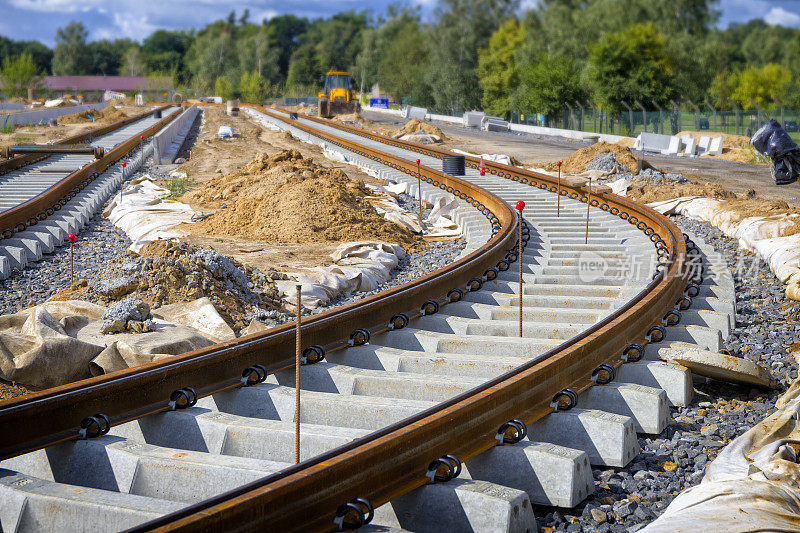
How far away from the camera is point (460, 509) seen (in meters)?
3.68

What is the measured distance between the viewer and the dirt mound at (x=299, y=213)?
42.2 ft

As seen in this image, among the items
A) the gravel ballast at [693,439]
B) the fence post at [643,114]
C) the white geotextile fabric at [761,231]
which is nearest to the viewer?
the gravel ballast at [693,439]

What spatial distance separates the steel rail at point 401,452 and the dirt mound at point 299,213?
281 inches

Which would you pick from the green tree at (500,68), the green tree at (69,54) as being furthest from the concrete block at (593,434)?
the green tree at (69,54)

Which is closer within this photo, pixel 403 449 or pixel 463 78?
pixel 403 449

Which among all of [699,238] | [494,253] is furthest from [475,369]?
[699,238]

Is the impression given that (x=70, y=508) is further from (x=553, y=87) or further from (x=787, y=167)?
(x=553, y=87)

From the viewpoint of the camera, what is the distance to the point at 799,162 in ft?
31.6

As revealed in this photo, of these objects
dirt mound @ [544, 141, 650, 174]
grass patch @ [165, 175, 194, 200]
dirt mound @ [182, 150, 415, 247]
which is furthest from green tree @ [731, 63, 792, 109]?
dirt mound @ [182, 150, 415, 247]

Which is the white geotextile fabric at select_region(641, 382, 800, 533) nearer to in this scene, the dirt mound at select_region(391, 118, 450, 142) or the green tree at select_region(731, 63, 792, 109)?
the dirt mound at select_region(391, 118, 450, 142)

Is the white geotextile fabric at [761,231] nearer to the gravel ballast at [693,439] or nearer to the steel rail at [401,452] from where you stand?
the gravel ballast at [693,439]

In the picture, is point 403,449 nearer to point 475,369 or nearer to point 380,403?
point 380,403

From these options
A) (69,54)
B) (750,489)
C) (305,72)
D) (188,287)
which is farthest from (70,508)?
(69,54)

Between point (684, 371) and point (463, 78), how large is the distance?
81542 mm
